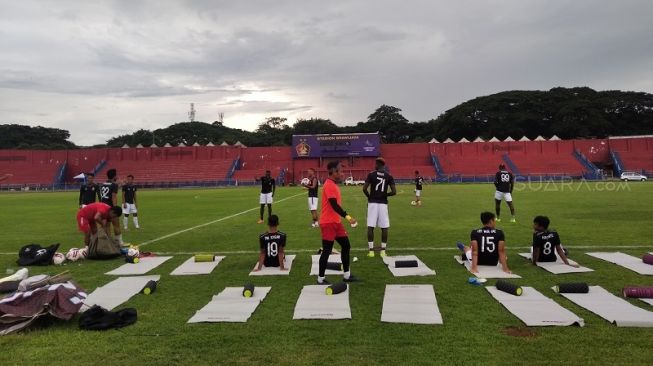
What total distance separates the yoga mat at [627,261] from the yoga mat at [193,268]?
319 inches

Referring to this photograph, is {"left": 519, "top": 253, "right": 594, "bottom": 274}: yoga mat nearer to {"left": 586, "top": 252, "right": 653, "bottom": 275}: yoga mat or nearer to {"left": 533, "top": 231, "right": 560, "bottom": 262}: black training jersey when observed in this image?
{"left": 533, "top": 231, "right": 560, "bottom": 262}: black training jersey

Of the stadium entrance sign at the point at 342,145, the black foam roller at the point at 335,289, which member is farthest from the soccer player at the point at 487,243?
the stadium entrance sign at the point at 342,145

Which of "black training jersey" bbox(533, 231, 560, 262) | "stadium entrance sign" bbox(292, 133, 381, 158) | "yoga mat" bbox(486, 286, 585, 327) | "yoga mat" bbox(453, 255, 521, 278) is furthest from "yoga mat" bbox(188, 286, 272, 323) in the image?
"stadium entrance sign" bbox(292, 133, 381, 158)

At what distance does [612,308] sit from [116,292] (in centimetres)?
758

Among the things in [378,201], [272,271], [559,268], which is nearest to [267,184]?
[378,201]

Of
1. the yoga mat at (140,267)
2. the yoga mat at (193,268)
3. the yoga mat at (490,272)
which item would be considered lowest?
the yoga mat at (140,267)

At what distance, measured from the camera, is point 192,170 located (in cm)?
7625

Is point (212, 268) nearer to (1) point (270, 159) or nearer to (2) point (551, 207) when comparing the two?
(2) point (551, 207)

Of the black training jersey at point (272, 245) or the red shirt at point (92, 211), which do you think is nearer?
the black training jersey at point (272, 245)

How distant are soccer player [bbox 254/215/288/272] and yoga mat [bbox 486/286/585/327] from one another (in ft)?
13.1

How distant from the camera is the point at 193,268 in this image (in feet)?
31.4

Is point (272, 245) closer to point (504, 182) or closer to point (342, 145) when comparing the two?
point (504, 182)

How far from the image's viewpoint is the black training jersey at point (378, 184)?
11.0 meters

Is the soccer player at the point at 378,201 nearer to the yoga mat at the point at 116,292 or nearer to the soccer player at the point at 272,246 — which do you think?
the soccer player at the point at 272,246
